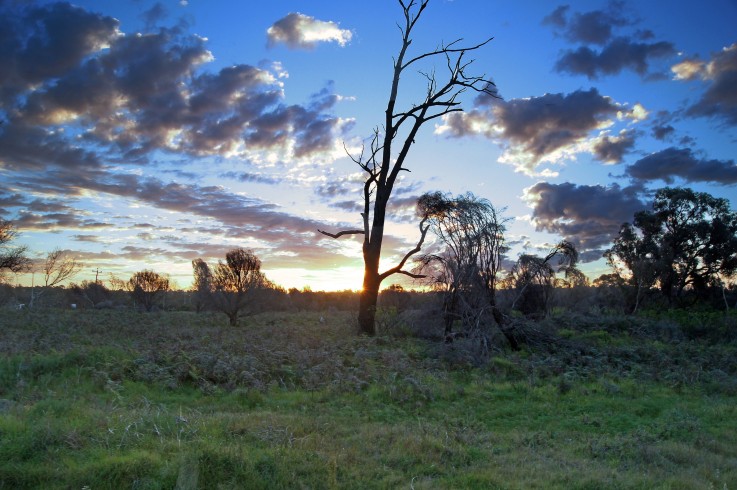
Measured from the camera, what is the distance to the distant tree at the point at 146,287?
4066 cm

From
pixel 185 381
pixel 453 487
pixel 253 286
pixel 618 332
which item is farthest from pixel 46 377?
pixel 618 332

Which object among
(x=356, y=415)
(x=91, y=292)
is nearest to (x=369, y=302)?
(x=356, y=415)

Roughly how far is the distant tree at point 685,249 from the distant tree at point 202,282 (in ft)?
96.0

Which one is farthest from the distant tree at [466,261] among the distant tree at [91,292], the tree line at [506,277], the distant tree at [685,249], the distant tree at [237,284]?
the distant tree at [91,292]

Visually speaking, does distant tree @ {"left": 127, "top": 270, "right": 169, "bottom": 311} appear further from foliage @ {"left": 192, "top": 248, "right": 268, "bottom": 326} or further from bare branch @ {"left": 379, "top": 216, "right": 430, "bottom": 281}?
bare branch @ {"left": 379, "top": 216, "right": 430, "bottom": 281}

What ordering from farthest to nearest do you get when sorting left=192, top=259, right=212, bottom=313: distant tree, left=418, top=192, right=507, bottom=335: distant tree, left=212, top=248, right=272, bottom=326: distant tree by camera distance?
left=192, top=259, right=212, bottom=313: distant tree
left=212, top=248, right=272, bottom=326: distant tree
left=418, top=192, right=507, bottom=335: distant tree

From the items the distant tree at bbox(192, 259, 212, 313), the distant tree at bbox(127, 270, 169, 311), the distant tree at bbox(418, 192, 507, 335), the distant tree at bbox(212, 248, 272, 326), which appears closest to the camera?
the distant tree at bbox(418, 192, 507, 335)

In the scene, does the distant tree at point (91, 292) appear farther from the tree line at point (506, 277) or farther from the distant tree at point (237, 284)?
the distant tree at point (237, 284)

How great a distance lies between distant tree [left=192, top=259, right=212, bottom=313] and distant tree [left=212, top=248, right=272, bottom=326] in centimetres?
174

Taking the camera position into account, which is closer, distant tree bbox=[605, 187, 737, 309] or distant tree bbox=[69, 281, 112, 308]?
distant tree bbox=[605, 187, 737, 309]

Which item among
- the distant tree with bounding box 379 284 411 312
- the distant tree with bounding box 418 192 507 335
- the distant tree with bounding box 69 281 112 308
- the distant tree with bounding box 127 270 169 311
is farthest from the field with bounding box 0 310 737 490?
the distant tree with bounding box 69 281 112 308

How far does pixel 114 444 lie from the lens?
6.56 m

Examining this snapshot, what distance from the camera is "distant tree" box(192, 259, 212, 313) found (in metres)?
32.4

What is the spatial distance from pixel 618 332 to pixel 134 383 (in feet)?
68.3
